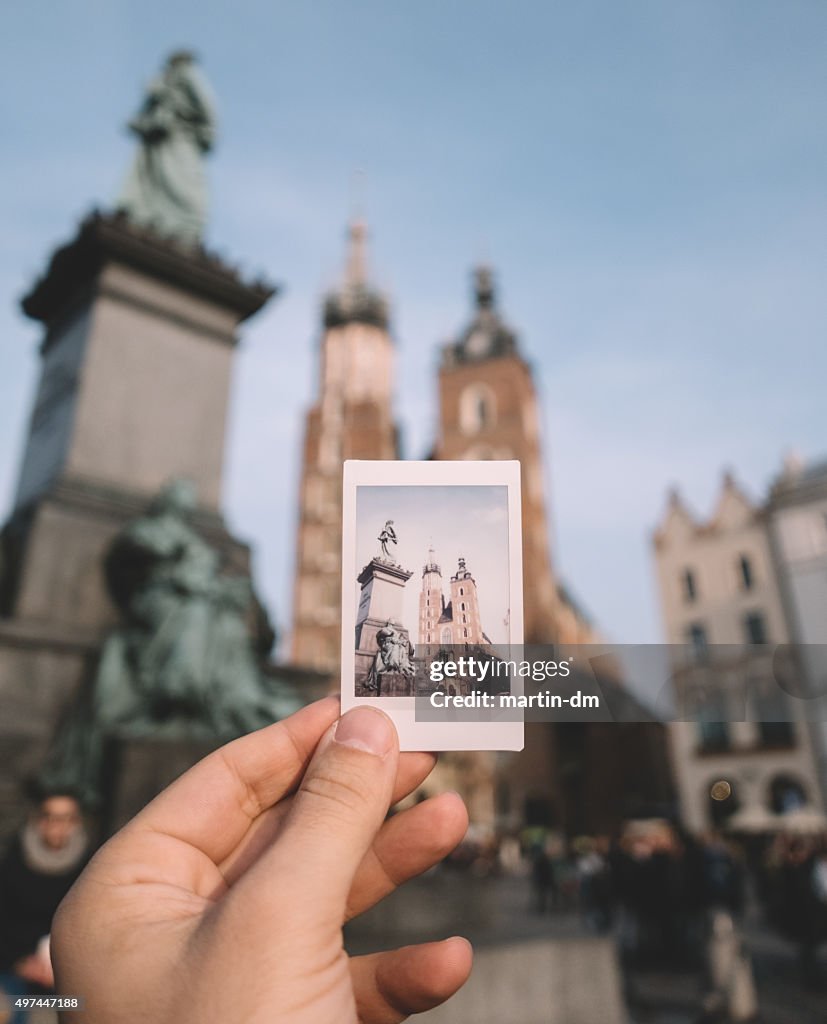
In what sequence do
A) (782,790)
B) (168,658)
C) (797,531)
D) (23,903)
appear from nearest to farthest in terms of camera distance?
(23,903) → (168,658) → (797,531) → (782,790)

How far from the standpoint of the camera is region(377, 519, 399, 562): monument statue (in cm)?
153

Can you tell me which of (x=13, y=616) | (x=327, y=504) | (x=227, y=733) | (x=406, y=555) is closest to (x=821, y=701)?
(x=406, y=555)

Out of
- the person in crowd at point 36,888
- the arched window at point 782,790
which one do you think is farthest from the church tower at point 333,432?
the person in crowd at point 36,888

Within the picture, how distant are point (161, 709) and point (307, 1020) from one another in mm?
4398

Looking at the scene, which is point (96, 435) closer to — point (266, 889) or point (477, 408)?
point (266, 889)

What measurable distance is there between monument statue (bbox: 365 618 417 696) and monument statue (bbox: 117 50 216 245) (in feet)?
27.3

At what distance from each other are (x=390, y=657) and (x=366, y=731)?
0.16 metres

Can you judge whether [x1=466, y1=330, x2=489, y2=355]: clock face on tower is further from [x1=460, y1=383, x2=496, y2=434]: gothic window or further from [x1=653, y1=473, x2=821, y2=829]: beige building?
[x1=653, y1=473, x2=821, y2=829]: beige building

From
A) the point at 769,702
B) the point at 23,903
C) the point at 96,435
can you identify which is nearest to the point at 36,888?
the point at 23,903

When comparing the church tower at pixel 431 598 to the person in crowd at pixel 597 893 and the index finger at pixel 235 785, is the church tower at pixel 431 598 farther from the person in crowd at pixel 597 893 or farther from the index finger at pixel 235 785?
the person in crowd at pixel 597 893

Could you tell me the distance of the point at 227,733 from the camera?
17.2 feet

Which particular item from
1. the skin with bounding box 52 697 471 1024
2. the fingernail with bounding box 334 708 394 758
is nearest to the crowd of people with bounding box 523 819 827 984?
the skin with bounding box 52 697 471 1024

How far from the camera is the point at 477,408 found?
55625 millimetres

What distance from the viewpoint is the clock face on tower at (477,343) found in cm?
5838
